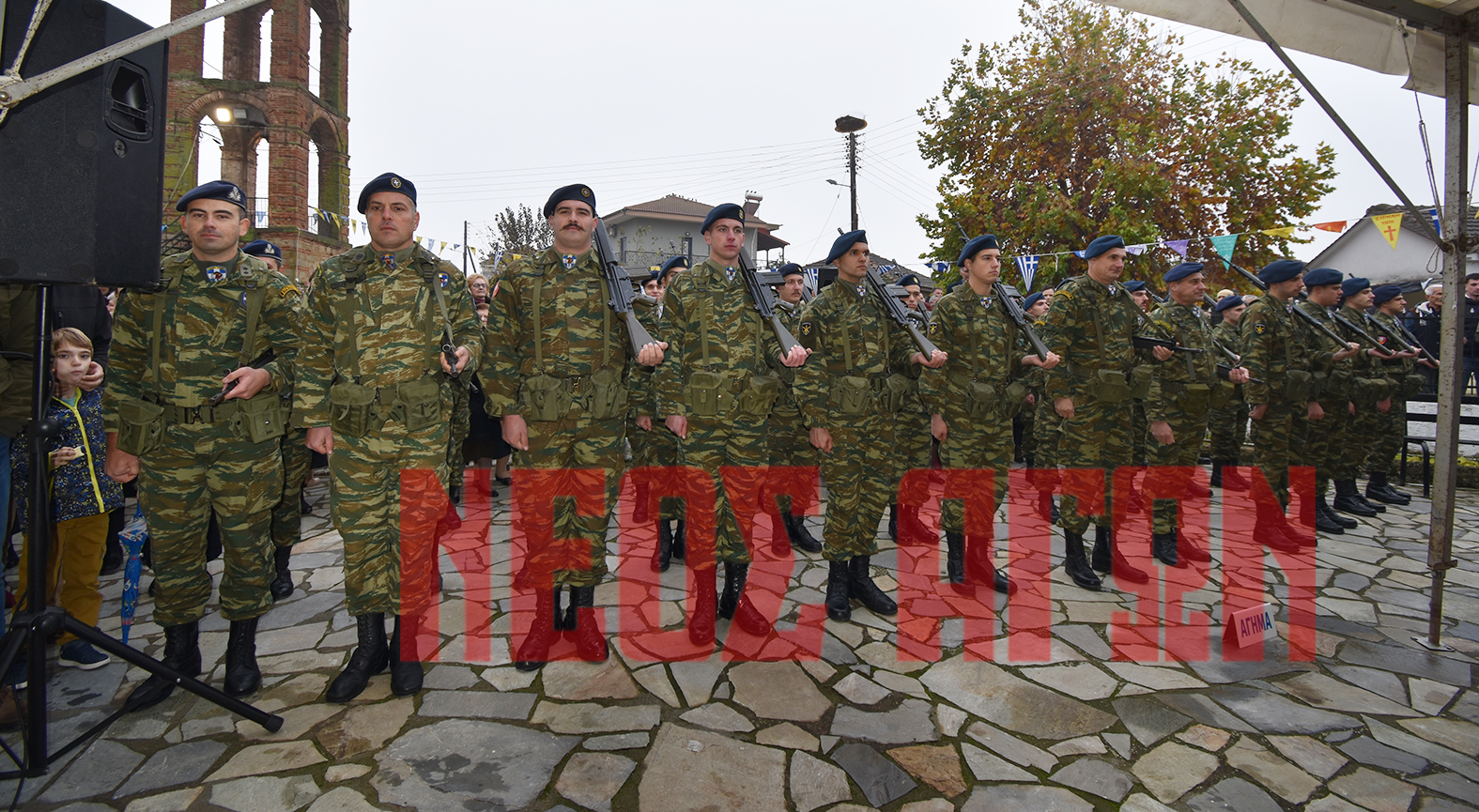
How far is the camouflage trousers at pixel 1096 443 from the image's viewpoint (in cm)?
479

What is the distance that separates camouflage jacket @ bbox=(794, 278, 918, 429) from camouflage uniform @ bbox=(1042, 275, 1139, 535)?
1315 millimetres

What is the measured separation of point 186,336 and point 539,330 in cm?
150

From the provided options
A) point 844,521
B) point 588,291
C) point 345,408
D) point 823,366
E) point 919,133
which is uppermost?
point 919,133

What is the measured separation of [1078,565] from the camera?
477 centimetres

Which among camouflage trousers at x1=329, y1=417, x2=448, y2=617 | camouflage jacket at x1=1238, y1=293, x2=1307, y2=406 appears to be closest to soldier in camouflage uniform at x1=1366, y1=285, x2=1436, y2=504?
camouflage jacket at x1=1238, y1=293, x2=1307, y2=406

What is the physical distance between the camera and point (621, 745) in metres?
2.76

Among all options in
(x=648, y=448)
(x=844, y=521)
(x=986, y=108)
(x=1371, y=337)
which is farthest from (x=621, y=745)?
(x=986, y=108)

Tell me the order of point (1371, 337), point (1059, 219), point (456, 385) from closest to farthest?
1. point (456, 385)
2. point (1371, 337)
3. point (1059, 219)

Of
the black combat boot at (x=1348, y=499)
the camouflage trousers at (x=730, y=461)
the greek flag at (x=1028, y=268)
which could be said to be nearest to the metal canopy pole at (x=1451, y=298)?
the camouflage trousers at (x=730, y=461)

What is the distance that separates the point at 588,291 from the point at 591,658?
1.85m

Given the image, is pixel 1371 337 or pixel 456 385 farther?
pixel 1371 337

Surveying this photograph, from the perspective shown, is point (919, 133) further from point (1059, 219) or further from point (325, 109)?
point (325, 109)

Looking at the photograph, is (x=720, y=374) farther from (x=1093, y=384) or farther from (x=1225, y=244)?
(x=1225, y=244)

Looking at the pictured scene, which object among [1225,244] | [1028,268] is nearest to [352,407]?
[1225,244]
